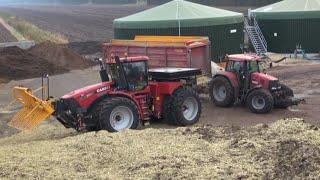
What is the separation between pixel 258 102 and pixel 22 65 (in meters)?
17.7

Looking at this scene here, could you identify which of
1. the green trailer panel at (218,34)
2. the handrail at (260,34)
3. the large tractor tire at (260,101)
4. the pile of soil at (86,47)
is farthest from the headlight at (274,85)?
the pile of soil at (86,47)

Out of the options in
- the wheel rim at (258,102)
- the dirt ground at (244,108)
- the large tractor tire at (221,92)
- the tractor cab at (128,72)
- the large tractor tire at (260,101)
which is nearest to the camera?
the tractor cab at (128,72)

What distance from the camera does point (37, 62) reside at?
109 feet

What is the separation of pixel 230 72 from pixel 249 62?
857 mm

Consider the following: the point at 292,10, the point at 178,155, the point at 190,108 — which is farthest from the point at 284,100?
the point at 292,10

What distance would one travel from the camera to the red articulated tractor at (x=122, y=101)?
14508mm

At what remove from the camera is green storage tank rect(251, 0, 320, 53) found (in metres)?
36.7

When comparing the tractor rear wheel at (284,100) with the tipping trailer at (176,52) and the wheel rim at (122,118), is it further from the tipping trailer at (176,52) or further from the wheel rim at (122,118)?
the wheel rim at (122,118)

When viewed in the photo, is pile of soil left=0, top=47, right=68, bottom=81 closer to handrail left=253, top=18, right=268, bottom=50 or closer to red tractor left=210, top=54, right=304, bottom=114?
handrail left=253, top=18, right=268, bottom=50

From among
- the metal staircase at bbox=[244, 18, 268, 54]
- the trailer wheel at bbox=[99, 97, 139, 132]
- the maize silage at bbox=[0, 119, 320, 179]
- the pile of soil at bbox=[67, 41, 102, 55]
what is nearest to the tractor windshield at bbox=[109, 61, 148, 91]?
the trailer wheel at bbox=[99, 97, 139, 132]

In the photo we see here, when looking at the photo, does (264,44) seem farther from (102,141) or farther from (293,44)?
(102,141)

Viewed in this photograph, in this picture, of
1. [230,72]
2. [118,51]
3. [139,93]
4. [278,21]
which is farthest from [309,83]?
[278,21]

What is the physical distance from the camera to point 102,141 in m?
11.7

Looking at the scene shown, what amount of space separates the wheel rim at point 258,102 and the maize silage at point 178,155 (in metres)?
5.79
